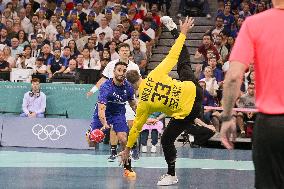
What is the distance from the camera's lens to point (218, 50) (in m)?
20.6

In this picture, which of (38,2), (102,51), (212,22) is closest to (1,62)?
(102,51)

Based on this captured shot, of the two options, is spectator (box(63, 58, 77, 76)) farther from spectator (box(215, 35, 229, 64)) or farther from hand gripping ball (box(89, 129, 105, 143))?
hand gripping ball (box(89, 129, 105, 143))

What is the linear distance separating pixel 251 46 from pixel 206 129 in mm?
12631

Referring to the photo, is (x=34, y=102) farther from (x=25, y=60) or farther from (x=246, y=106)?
(x=246, y=106)

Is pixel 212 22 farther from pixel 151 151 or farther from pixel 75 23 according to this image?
pixel 151 151

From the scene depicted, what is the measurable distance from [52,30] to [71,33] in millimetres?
595

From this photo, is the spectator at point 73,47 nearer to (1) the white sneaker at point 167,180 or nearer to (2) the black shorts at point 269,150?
(1) the white sneaker at point 167,180

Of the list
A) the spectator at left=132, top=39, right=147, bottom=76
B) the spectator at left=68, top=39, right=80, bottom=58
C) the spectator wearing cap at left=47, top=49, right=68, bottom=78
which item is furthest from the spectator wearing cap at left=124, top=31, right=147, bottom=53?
the spectator wearing cap at left=47, top=49, right=68, bottom=78

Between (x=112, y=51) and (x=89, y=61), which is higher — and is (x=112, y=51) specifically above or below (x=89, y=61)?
above

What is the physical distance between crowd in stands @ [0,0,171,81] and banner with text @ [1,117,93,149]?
7.04 ft

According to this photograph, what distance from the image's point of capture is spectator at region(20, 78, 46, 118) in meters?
17.3

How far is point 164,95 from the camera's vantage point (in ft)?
34.2

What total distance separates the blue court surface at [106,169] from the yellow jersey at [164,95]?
3.16ft

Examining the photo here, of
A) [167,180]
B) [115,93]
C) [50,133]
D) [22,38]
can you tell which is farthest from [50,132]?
[167,180]
